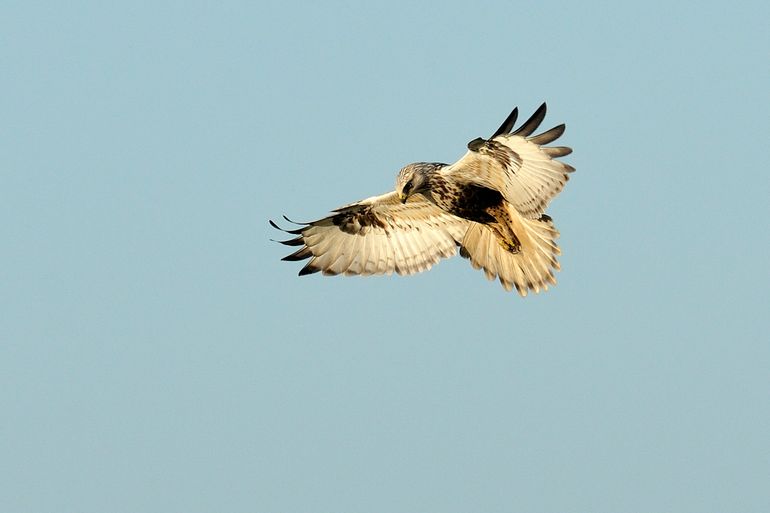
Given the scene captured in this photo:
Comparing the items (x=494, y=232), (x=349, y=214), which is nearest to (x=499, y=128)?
(x=494, y=232)

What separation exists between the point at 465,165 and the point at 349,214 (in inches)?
83.1

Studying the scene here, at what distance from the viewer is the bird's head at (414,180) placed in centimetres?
1513

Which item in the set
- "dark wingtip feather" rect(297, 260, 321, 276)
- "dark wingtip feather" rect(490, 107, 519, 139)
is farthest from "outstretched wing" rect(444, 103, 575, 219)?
"dark wingtip feather" rect(297, 260, 321, 276)

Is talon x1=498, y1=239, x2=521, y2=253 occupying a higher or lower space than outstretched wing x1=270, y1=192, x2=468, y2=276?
lower

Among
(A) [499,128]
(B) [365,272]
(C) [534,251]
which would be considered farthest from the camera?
(B) [365,272]

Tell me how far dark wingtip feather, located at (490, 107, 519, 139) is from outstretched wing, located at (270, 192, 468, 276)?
79.0 inches

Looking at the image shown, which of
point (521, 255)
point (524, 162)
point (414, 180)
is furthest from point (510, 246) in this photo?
point (414, 180)

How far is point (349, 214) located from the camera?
646 inches

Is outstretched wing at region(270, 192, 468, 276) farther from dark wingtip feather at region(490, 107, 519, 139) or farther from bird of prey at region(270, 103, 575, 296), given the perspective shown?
dark wingtip feather at region(490, 107, 519, 139)

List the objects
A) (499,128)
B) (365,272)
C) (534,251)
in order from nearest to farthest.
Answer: (499,128) → (534,251) → (365,272)

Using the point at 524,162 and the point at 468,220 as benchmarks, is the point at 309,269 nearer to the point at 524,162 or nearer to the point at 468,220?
the point at 468,220

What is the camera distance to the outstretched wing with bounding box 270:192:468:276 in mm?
16297

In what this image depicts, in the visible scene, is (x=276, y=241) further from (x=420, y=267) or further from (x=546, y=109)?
(x=546, y=109)

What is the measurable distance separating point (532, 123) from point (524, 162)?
0.48 metres
